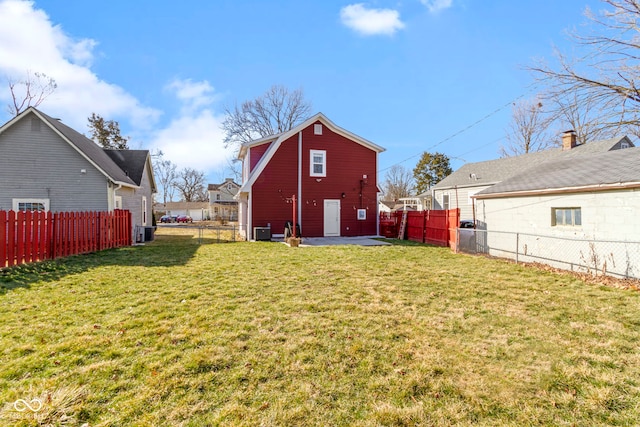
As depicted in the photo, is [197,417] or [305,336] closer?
[197,417]

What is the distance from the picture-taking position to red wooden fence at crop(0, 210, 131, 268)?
7.72 metres

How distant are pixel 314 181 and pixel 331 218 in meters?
2.21

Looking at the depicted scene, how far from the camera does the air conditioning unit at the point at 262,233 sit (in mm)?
14766

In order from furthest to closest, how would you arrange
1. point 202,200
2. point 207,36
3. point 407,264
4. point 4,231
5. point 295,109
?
1. point 202,200
2. point 295,109
3. point 207,36
4. point 407,264
5. point 4,231

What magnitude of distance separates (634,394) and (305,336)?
3105 millimetres

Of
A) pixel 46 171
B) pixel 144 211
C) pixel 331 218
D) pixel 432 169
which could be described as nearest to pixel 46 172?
pixel 46 171

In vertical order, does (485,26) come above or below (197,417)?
above

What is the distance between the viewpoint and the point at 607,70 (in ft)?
27.1

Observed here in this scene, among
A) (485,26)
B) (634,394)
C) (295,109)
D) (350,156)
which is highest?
(295,109)

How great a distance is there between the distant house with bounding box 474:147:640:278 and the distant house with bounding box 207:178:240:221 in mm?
43529

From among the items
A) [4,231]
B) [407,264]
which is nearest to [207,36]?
[4,231]

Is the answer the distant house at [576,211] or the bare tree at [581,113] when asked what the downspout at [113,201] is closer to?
the distant house at [576,211]

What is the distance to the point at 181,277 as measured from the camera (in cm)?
679

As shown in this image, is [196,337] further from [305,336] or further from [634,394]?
[634,394]
